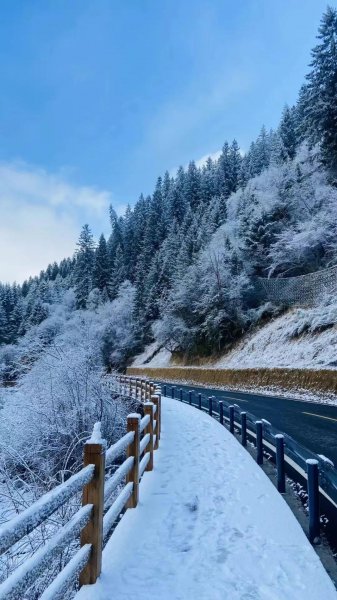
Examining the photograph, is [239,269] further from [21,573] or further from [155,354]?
[21,573]

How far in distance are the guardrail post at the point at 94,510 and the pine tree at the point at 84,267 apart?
72.9 meters

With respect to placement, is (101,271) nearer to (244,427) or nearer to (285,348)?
(285,348)

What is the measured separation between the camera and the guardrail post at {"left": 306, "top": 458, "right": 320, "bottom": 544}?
14.5ft

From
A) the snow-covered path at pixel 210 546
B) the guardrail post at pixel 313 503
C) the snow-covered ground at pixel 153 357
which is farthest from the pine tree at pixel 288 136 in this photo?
the guardrail post at pixel 313 503

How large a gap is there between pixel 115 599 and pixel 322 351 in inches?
765

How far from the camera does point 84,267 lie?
3317 inches

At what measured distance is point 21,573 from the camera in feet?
A: 6.53

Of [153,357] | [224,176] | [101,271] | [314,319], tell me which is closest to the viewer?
[314,319]

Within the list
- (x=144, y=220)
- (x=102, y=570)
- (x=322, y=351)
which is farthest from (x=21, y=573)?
(x=144, y=220)

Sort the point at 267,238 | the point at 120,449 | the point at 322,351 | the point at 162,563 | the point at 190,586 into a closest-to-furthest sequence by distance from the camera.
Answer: the point at 190,586 → the point at 162,563 → the point at 120,449 → the point at 322,351 → the point at 267,238

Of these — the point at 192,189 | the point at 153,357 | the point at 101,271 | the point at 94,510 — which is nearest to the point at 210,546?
the point at 94,510

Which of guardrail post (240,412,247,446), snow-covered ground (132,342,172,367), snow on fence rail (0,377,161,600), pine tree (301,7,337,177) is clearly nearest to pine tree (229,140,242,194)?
snow-covered ground (132,342,172,367)

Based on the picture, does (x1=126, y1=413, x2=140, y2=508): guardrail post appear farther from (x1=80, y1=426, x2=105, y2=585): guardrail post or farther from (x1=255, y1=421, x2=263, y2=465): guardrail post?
(x1=255, y1=421, x2=263, y2=465): guardrail post

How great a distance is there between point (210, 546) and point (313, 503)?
1229 millimetres
